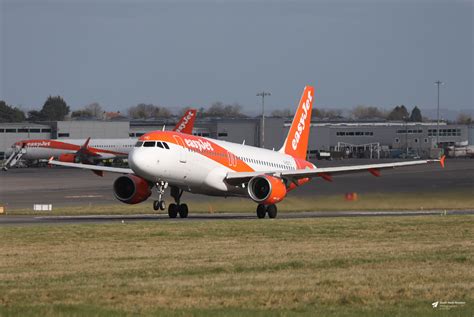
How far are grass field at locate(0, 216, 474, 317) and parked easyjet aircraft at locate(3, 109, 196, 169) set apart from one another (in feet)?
318

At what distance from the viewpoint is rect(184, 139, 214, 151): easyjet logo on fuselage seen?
46.3 metres

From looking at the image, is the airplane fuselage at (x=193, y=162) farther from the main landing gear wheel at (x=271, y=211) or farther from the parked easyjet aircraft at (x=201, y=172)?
the main landing gear wheel at (x=271, y=211)

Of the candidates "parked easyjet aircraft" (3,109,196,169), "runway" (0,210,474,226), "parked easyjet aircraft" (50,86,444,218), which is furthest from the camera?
"parked easyjet aircraft" (3,109,196,169)

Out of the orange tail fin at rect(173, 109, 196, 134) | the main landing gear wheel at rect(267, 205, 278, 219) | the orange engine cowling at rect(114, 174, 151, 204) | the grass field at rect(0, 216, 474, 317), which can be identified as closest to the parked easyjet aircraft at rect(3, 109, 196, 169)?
the orange tail fin at rect(173, 109, 196, 134)

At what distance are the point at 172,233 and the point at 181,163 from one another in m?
11.1

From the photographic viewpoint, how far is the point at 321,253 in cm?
2761

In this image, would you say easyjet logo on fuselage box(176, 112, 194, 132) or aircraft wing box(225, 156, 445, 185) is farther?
easyjet logo on fuselage box(176, 112, 194, 132)

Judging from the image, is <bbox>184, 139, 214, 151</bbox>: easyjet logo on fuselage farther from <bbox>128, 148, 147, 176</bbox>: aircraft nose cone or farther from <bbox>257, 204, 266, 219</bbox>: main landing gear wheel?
<bbox>257, 204, 266, 219</bbox>: main landing gear wheel

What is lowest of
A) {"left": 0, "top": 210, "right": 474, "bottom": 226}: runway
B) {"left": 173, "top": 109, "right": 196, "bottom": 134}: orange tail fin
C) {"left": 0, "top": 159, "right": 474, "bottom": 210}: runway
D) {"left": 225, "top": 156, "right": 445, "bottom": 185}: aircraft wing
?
{"left": 0, "top": 210, "right": 474, "bottom": 226}: runway

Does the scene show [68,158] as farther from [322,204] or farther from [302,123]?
[322,204]

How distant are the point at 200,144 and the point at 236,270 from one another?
77.4 ft

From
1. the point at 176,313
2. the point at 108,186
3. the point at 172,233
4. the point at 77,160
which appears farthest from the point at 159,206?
the point at 77,160

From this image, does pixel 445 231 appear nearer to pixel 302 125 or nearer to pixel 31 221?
pixel 31 221

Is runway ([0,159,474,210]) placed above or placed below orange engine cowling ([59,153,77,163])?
below
